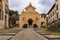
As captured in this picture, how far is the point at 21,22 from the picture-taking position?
286 feet

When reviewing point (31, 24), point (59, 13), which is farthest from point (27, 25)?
point (59, 13)

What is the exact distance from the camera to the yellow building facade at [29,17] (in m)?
86.6

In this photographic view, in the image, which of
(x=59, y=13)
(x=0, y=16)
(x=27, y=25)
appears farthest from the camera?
(x=27, y=25)

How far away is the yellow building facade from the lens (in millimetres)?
86625

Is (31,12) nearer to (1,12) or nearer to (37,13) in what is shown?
(37,13)

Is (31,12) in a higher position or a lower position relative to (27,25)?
higher

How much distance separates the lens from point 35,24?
3391 inches

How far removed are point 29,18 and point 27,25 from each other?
159 inches

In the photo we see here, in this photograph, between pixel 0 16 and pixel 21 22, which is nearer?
pixel 0 16

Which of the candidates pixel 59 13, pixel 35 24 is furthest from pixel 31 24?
pixel 59 13

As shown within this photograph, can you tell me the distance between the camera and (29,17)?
285 ft

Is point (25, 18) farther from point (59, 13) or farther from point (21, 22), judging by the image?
point (59, 13)

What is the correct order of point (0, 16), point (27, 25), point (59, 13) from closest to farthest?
point (0, 16), point (59, 13), point (27, 25)

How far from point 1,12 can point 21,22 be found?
142 feet
